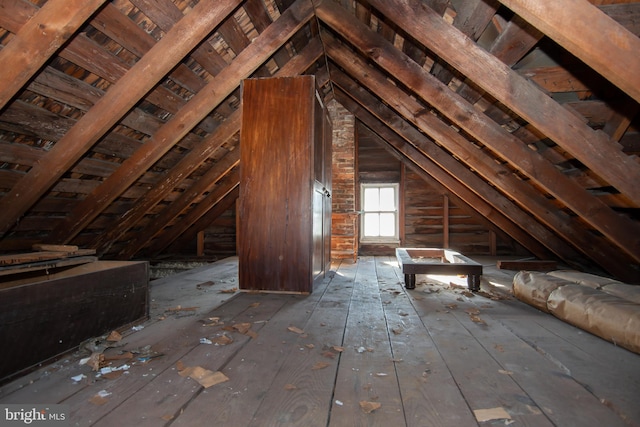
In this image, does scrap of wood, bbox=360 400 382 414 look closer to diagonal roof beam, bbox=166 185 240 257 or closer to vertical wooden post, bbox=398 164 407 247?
diagonal roof beam, bbox=166 185 240 257

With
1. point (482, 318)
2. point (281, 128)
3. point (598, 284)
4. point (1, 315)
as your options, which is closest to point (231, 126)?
point (281, 128)

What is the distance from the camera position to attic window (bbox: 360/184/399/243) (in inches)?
262

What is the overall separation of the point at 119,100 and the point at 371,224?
5.16 metres

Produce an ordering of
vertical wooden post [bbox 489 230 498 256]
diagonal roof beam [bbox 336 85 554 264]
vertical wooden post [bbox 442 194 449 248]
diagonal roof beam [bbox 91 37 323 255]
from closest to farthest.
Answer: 1. diagonal roof beam [bbox 91 37 323 255]
2. diagonal roof beam [bbox 336 85 554 264]
3. vertical wooden post [bbox 489 230 498 256]
4. vertical wooden post [bbox 442 194 449 248]

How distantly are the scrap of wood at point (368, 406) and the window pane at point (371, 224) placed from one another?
5582 millimetres

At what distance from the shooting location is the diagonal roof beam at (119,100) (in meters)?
2.26

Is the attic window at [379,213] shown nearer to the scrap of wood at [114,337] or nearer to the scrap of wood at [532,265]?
the scrap of wood at [532,265]

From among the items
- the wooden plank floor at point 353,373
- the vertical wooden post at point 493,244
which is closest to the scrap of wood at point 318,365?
the wooden plank floor at point 353,373

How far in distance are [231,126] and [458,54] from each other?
2.43 meters

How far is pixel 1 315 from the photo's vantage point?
1.29m

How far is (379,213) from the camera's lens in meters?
6.72

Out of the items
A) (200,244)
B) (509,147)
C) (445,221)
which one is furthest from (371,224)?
(509,147)

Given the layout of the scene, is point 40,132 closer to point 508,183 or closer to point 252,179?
point 252,179

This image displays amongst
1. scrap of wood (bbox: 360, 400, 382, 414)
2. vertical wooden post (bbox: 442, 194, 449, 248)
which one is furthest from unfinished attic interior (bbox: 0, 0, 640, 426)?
vertical wooden post (bbox: 442, 194, 449, 248)
